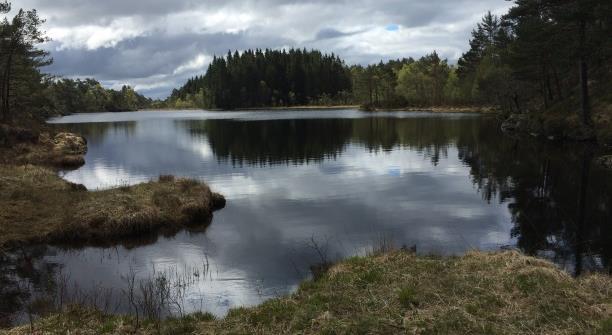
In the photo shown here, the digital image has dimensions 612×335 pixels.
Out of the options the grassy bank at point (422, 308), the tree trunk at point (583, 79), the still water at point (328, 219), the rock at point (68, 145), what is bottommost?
the still water at point (328, 219)

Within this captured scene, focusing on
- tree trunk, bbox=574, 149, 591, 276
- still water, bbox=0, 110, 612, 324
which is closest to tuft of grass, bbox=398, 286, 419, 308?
still water, bbox=0, 110, 612, 324

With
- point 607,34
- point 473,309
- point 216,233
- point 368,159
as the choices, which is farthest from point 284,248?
point 607,34

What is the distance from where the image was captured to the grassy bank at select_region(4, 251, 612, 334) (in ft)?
36.6

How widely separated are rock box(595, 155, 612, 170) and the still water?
77 centimetres

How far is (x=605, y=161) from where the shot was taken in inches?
1619

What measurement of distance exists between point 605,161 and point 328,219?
27.5 meters

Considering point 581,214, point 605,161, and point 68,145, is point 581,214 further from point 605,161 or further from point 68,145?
point 68,145

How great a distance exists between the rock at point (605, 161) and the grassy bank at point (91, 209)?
31.3 meters

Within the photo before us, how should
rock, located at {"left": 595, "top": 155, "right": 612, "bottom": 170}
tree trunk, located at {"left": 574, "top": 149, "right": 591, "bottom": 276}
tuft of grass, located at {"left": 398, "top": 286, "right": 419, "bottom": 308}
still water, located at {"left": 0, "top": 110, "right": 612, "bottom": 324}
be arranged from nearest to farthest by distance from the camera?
tuft of grass, located at {"left": 398, "top": 286, "right": 419, "bottom": 308}, still water, located at {"left": 0, "top": 110, "right": 612, "bottom": 324}, tree trunk, located at {"left": 574, "top": 149, "right": 591, "bottom": 276}, rock, located at {"left": 595, "top": 155, "right": 612, "bottom": 170}

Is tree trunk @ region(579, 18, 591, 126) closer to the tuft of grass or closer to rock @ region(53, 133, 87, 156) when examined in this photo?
the tuft of grass

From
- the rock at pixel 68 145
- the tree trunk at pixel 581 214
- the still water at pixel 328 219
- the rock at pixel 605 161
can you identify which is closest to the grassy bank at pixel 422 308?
the still water at pixel 328 219

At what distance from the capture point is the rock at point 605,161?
39.9 m

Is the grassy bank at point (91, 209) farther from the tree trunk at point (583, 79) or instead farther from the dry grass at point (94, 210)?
the tree trunk at point (583, 79)

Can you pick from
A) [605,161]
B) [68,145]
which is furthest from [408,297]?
[68,145]
